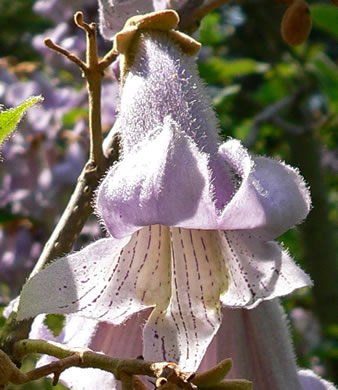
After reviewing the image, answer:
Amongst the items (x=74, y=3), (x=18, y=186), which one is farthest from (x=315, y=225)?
(x=74, y=3)

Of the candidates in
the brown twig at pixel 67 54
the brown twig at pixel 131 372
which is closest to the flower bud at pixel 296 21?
the brown twig at pixel 67 54

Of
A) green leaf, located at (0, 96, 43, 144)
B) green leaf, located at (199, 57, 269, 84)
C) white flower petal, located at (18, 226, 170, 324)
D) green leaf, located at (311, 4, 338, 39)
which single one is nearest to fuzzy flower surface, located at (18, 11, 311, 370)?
white flower petal, located at (18, 226, 170, 324)

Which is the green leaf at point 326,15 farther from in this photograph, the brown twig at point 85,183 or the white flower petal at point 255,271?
the white flower petal at point 255,271

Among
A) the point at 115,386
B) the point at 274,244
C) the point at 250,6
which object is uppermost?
the point at 274,244

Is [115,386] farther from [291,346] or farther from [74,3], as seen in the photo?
[74,3]

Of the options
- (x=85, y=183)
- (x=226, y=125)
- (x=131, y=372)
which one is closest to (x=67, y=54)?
(x=85, y=183)

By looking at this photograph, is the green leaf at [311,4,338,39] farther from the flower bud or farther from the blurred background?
the flower bud
